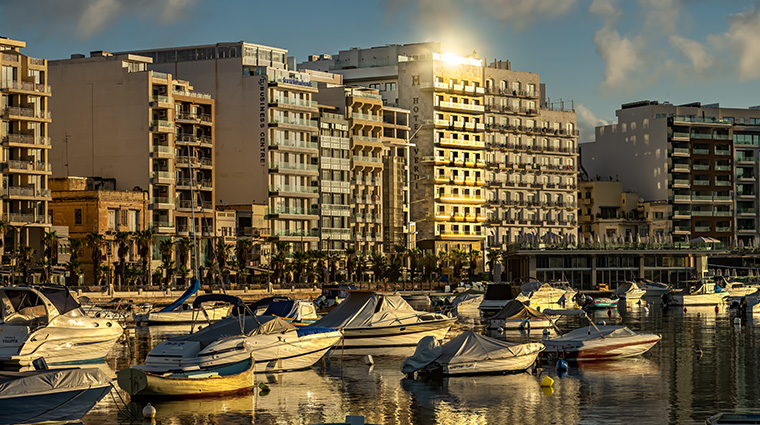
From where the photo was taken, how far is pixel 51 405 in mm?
39250

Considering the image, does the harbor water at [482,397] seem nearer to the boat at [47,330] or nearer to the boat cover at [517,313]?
the boat at [47,330]

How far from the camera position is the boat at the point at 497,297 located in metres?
122

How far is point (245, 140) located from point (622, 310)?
57.5 metres

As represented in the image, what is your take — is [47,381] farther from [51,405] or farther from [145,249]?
[145,249]

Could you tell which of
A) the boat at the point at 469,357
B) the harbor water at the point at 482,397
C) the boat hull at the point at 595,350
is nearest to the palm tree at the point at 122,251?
the harbor water at the point at 482,397

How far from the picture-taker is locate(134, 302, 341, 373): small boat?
49000mm

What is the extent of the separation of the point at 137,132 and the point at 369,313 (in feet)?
277

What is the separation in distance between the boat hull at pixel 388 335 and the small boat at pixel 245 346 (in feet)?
30.3

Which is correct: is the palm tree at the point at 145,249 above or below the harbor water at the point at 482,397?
above

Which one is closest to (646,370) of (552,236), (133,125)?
(133,125)

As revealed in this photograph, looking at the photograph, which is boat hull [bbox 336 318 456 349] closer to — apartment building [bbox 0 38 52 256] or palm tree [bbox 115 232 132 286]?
palm tree [bbox 115 232 132 286]

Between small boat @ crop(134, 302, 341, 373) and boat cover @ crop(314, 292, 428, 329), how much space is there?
9.94 metres

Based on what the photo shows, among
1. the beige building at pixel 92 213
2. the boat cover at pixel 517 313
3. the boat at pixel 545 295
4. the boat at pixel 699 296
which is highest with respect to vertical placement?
the beige building at pixel 92 213

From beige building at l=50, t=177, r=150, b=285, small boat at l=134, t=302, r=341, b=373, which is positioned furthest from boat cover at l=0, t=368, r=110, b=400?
beige building at l=50, t=177, r=150, b=285
